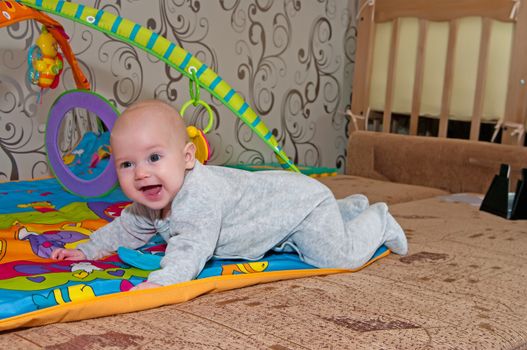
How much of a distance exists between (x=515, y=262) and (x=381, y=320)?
534 millimetres

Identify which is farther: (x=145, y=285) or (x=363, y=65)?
(x=363, y=65)

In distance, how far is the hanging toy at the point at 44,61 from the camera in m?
1.63

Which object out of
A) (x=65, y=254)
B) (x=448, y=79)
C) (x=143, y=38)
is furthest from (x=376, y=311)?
(x=448, y=79)

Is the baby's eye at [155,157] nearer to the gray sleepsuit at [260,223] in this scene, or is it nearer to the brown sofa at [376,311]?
the gray sleepsuit at [260,223]

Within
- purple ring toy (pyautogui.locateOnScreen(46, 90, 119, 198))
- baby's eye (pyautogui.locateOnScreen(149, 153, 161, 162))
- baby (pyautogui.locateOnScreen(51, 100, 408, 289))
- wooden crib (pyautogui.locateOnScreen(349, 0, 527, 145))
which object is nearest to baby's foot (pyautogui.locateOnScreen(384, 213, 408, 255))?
baby (pyautogui.locateOnScreen(51, 100, 408, 289))

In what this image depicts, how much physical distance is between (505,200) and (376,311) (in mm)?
1046

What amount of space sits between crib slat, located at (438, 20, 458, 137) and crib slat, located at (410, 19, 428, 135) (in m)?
0.11

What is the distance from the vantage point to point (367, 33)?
2803mm

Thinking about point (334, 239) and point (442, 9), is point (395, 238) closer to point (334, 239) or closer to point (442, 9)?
point (334, 239)

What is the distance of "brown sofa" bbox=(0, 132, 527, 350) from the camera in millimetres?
779

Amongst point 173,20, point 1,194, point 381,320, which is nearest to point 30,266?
point 381,320

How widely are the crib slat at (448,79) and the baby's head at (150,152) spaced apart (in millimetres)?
1750

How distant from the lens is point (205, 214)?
1046 millimetres

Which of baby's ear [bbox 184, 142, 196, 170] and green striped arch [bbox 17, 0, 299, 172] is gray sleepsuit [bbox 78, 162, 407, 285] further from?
A: green striped arch [bbox 17, 0, 299, 172]
